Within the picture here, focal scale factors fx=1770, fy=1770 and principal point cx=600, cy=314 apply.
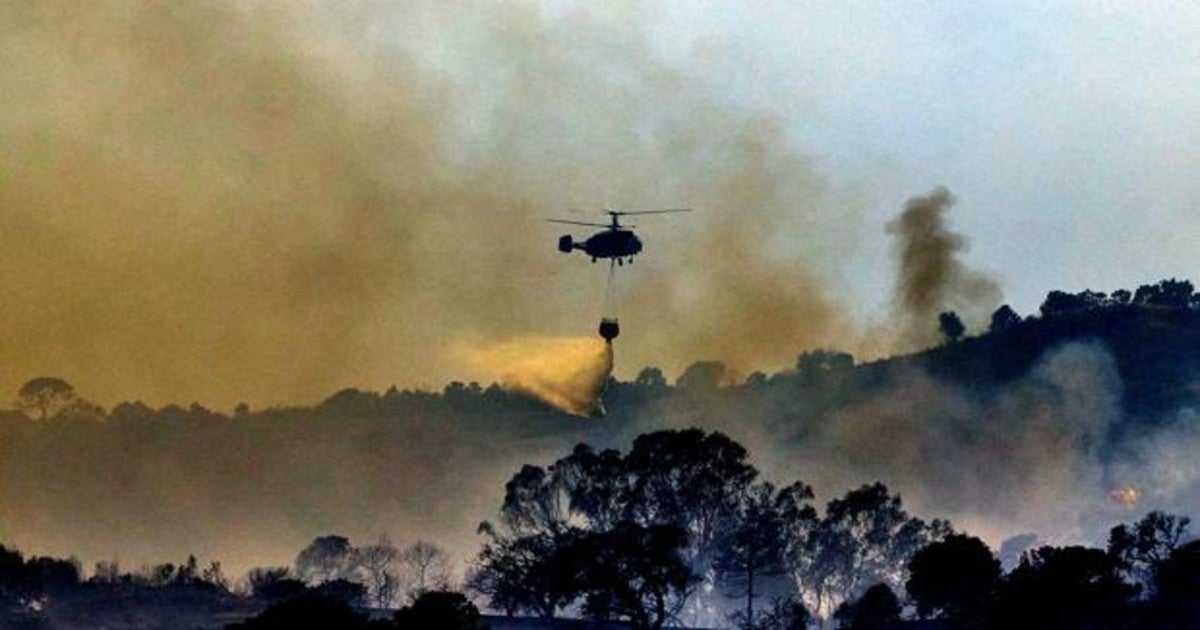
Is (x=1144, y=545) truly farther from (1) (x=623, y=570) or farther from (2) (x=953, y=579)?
(1) (x=623, y=570)

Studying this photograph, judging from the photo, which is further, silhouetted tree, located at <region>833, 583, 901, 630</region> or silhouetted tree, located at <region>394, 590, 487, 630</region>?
silhouetted tree, located at <region>833, 583, 901, 630</region>

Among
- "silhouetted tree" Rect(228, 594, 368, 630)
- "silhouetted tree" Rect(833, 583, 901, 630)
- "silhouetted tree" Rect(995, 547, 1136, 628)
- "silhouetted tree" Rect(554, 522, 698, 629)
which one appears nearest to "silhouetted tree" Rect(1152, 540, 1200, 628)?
"silhouetted tree" Rect(995, 547, 1136, 628)

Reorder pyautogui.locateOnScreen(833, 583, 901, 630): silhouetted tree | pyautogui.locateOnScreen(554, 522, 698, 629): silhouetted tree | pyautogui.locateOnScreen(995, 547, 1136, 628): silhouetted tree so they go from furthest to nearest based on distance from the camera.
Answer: pyautogui.locateOnScreen(833, 583, 901, 630): silhouetted tree
pyautogui.locateOnScreen(554, 522, 698, 629): silhouetted tree
pyautogui.locateOnScreen(995, 547, 1136, 628): silhouetted tree

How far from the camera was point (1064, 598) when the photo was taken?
159 meters

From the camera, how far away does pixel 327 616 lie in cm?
13800

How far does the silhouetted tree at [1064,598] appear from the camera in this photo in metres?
158

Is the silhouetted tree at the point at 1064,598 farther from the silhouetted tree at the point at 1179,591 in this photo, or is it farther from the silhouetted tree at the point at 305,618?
the silhouetted tree at the point at 305,618

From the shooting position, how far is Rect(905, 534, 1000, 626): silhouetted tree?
17450 centimetres

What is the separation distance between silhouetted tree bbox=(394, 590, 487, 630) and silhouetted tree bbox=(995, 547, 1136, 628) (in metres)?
48.6

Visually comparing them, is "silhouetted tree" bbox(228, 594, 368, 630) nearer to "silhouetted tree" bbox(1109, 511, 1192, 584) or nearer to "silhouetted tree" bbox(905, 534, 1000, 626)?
"silhouetted tree" bbox(905, 534, 1000, 626)

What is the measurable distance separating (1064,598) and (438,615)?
186 feet

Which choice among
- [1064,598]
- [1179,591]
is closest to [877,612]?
[1064,598]

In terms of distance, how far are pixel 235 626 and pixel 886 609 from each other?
69.2 metres

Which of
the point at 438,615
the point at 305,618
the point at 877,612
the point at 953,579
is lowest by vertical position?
the point at 305,618
